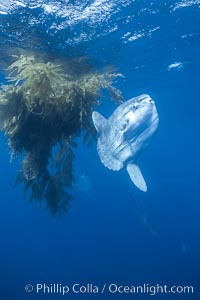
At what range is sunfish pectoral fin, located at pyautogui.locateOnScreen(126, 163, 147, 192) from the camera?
7478 millimetres

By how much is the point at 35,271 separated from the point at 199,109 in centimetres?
Result: 2999

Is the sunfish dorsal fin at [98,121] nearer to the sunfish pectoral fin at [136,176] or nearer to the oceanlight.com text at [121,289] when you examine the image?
the sunfish pectoral fin at [136,176]

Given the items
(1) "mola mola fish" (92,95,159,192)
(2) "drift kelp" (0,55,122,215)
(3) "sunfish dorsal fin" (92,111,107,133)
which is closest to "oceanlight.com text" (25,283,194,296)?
(2) "drift kelp" (0,55,122,215)

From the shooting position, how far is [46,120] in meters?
9.46

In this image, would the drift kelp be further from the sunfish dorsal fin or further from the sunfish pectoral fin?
the sunfish pectoral fin

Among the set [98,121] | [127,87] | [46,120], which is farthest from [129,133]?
[127,87]

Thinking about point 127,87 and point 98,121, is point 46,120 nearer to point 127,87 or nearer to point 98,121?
point 98,121

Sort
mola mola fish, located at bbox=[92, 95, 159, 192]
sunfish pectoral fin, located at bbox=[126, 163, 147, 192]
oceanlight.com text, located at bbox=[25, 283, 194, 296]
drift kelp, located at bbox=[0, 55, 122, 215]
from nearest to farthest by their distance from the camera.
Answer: mola mola fish, located at bbox=[92, 95, 159, 192] < sunfish pectoral fin, located at bbox=[126, 163, 147, 192] < drift kelp, located at bbox=[0, 55, 122, 215] < oceanlight.com text, located at bbox=[25, 283, 194, 296]

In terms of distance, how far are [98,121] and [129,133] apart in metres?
0.99

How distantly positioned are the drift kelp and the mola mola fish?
1603 millimetres

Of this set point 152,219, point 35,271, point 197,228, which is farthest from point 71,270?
point 152,219

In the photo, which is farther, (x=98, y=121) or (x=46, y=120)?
(x=46, y=120)

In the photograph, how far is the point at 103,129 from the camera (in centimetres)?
816

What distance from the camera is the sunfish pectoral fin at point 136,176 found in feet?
24.5
